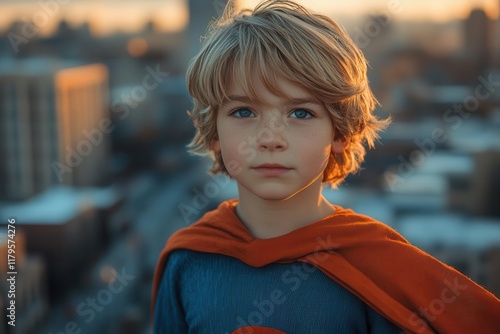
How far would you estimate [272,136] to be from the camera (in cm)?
115

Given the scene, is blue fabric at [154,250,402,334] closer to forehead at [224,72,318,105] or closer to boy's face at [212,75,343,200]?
boy's face at [212,75,343,200]

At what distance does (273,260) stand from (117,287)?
10659 mm

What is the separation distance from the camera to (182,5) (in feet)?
90.4

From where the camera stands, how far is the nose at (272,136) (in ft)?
3.76

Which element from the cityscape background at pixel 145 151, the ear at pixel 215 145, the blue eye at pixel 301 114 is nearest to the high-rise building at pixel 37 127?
the cityscape background at pixel 145 151

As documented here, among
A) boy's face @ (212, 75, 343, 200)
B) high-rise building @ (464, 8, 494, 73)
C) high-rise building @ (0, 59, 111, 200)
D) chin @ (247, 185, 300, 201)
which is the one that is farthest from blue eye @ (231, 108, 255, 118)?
high-rise building @ (464, 8, 494, 73)

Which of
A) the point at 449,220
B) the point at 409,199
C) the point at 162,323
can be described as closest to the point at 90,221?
the point at 409,199

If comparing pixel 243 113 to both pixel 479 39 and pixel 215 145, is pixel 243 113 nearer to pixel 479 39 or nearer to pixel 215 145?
pixel 215 145

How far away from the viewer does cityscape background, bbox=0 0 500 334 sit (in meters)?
8.14

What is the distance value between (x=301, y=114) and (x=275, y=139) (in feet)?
0.24

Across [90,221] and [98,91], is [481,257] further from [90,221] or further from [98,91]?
[98,91]

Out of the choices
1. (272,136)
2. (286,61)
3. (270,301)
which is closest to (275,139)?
(272,136)

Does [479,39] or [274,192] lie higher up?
[479,39]

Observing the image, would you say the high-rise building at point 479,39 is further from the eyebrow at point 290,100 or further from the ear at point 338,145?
the eyebrow at point 290,100
